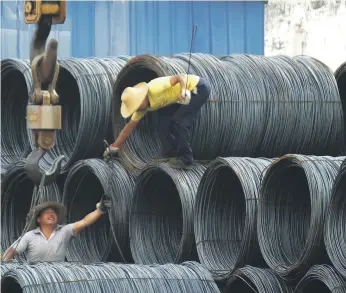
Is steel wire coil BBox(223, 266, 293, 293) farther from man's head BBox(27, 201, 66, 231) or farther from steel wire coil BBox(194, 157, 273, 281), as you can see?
man's head BBox(27, 201, 66, 231)

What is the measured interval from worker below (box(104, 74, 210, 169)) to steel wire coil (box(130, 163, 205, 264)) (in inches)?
7.0

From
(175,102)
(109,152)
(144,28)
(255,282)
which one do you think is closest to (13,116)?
(109,152)

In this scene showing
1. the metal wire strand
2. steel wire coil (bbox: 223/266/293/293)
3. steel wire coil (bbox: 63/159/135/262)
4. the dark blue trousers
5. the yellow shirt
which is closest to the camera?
steel wire coil (bbox: 223/266/293/293)

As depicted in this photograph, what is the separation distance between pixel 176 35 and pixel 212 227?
9006mm

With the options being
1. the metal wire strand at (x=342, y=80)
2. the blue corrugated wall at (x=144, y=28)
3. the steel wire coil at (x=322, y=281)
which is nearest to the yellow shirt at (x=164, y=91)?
the metal wire strand at (x=342, y=80)

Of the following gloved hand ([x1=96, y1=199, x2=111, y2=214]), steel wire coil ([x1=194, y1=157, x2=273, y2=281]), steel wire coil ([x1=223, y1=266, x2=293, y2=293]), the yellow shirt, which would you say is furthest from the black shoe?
steel wire coil ([x1=223, y1=266, x2=293, y2=293])

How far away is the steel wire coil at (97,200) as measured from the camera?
14383 mm

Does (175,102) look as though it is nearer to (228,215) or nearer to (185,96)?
(185,96)

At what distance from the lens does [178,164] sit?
1370 cm

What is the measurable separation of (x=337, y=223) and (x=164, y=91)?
276 centimetres

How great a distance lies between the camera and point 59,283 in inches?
457

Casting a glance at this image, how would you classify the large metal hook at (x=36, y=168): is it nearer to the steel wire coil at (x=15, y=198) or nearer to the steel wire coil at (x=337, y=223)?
the steel wire coil at (x=337, y=223)

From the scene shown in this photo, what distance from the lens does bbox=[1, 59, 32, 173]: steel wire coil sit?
16.3m

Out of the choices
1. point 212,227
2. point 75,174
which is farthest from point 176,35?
point 212,227
